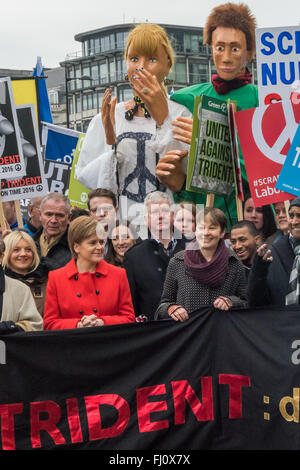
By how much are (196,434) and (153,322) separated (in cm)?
70

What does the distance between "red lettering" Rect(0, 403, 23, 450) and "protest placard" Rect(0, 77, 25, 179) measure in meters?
3.11

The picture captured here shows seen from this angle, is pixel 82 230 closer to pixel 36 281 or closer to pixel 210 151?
pixel 36 281

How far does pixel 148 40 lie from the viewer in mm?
6645

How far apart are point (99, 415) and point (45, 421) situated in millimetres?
314

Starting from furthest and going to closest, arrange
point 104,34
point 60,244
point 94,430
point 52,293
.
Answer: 1. point 104,34
2. point 60,244
3. point 52,293
4. point 94,430

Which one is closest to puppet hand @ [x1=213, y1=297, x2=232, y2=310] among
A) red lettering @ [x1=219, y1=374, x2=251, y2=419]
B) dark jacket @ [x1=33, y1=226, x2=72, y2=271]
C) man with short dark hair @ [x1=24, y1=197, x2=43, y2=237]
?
red lettering @ [x1=219, y1=374, x2=251, y2=419]

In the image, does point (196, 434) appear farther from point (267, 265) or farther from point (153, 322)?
point (267, 265)

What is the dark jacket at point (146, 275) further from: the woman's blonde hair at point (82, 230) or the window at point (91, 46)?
the window at point (91, 46)

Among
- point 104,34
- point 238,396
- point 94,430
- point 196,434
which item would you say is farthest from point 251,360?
point 104,34

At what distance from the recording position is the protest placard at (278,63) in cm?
663

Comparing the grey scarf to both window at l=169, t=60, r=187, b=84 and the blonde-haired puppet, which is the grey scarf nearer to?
the blonde-haired puppet

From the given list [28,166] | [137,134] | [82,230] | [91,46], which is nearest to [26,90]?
[28,166]

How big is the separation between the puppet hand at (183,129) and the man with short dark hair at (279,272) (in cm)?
125

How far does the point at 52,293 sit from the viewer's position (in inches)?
207
